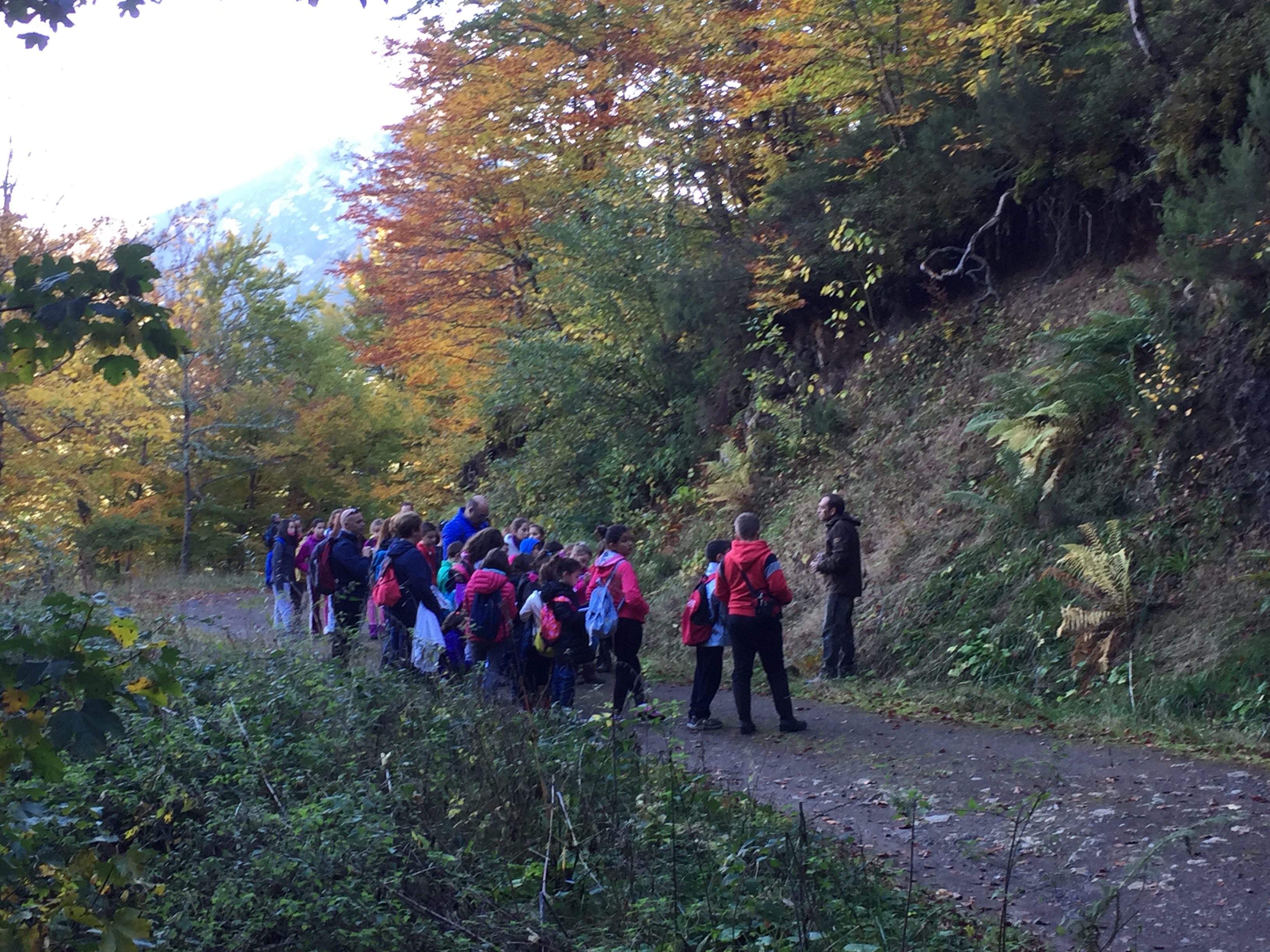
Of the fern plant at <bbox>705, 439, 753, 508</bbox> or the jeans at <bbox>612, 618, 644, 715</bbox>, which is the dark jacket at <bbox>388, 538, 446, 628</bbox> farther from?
the fern plant at <bbox>705, 439, 753, 508</bbox>

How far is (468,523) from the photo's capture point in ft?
42.0

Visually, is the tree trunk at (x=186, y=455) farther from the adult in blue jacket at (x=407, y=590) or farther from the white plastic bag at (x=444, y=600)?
the adult in blue jacket at (x=407, y=590)

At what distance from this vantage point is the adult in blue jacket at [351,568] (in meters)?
12.1

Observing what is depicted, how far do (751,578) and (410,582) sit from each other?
127 inches

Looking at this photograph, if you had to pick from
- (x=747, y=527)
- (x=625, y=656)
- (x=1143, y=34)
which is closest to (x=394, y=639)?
(x=625, y=656)

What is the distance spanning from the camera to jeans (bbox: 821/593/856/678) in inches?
466

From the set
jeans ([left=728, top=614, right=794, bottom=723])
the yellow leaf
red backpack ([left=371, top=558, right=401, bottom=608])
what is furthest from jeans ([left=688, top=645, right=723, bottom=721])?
the yellow leaf

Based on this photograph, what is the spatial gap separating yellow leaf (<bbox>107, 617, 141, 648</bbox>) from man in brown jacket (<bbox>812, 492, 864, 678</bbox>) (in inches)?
352

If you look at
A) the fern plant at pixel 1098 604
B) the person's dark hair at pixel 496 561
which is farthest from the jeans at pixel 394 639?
the fern plant at pixel 1098 604

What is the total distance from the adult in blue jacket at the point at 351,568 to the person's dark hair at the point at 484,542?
2228mm

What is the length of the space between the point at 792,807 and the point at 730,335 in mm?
12265

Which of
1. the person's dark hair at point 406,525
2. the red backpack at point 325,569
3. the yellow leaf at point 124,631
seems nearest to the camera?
the yellow leaf at point 124,631

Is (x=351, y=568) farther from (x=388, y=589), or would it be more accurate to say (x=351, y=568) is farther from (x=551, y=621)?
(x=551, y=621)

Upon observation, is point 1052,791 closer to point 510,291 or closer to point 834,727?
point 834,727
